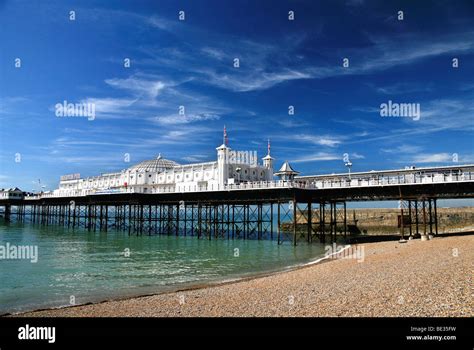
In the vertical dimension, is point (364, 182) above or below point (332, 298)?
above

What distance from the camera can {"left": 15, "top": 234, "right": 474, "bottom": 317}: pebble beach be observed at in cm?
945

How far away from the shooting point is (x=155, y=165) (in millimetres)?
66750

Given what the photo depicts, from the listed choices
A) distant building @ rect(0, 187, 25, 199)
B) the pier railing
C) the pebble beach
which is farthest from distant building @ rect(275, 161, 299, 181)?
distant building @ rect(0, 187, 25, 199)

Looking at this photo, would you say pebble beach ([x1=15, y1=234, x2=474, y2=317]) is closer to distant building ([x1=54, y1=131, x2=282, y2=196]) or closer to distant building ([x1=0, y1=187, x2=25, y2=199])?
distant building ([x1=54, y1=131, x2=282, y2=196])

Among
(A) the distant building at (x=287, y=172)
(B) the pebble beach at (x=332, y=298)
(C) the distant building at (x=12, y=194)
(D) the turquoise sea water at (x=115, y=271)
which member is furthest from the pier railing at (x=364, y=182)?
(C) the distant building at (x=12, y=194)

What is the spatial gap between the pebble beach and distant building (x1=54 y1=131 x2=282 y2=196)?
26709 millimetres

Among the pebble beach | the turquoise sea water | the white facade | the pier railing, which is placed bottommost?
the turquoise sea water

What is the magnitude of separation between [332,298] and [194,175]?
43070 mm

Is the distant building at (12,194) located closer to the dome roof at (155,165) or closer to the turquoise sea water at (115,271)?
the dome roof at (155,165)

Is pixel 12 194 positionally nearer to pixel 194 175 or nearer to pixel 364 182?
pixel 194 175

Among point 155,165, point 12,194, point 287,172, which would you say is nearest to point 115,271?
point 287,172

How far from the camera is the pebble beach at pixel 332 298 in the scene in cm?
945
